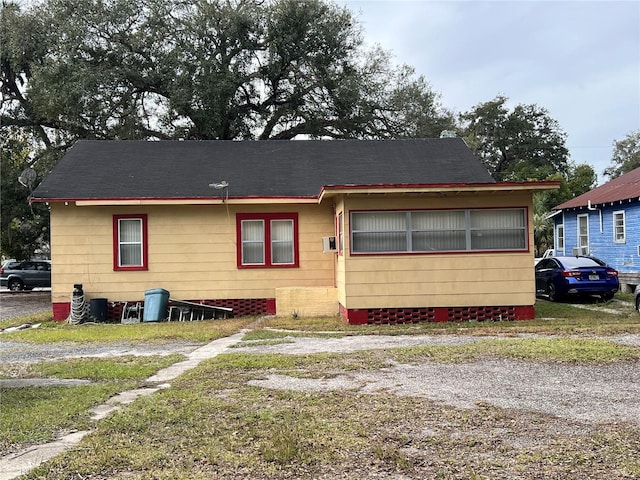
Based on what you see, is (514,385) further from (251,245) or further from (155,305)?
(155,305)

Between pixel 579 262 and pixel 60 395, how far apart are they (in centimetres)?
1555

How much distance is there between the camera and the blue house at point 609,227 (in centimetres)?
2095

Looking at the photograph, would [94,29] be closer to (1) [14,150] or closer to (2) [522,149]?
(1) [14,150]

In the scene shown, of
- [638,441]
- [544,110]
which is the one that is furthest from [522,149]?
[638,441]

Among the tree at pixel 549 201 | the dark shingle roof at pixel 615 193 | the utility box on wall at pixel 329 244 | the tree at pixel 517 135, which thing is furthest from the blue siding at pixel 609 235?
the tree at pixel 517 135

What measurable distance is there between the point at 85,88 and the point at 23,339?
15.4 meters

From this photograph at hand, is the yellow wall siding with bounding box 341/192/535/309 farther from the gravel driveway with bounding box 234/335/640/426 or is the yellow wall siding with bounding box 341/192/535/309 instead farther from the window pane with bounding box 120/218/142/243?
the window pane with bounding box 120/218/142/243

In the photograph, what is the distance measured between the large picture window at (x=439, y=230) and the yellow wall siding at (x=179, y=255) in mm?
2946

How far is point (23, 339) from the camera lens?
40.8 feet

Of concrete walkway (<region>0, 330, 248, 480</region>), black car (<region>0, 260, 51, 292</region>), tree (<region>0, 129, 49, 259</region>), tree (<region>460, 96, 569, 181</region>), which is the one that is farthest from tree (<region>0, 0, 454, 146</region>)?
tree (<region>460, 96, 569, 181</region>)

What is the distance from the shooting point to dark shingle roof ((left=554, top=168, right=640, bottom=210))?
21172mm

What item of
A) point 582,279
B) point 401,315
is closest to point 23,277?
point 401,315

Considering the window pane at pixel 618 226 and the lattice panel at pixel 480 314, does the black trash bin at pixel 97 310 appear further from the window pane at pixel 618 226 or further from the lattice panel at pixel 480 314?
the window pane at pixel 618 226

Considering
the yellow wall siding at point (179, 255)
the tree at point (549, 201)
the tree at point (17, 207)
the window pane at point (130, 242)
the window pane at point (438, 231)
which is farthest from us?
the tree at point (549, 201)
